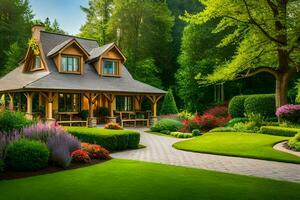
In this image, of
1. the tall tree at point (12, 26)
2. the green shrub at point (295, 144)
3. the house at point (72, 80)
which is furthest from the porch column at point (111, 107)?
the tall tree at point (12, 26)

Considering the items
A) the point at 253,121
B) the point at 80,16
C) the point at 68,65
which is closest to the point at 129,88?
the point at 68,65

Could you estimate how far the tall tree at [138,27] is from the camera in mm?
41312

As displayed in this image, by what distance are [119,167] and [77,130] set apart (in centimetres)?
646

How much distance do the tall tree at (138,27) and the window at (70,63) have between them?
42.7ft

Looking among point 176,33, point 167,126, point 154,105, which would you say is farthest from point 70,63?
point 176,33

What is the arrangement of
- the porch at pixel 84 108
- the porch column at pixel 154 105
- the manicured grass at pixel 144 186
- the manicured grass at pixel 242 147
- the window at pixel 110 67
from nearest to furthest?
the manicured grass at pixel 144 186 → the manicured grass at pixel 242 147 → the porch at pixel 84 108 → the porch column at pixel 154 105 → the window at pixel 110 67

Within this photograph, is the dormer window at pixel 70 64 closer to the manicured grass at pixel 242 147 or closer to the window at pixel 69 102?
the window at pixel 69 102

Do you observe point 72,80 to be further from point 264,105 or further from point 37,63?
A: point 264,105

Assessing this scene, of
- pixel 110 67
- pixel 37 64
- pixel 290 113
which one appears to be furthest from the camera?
pixel 110 67

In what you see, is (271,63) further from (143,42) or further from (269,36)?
(143,42)

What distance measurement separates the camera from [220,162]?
38.4ft

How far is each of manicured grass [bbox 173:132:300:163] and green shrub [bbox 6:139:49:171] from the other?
23.3ft

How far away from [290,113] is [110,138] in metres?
11.4

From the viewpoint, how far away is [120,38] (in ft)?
138
